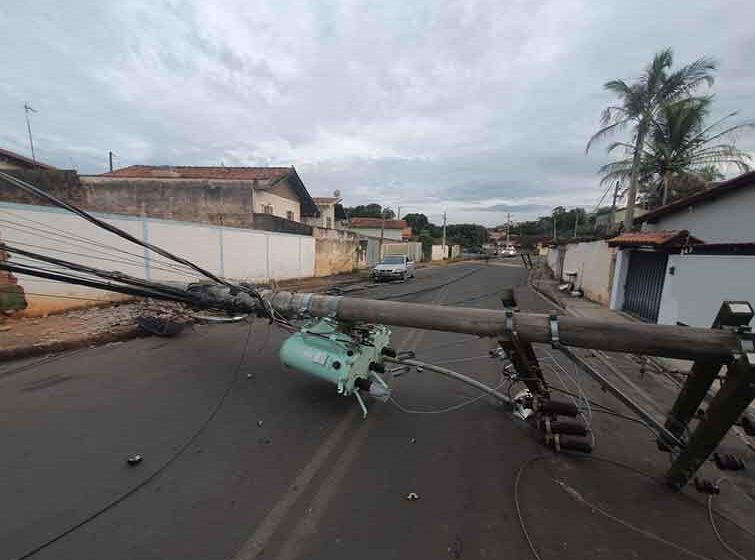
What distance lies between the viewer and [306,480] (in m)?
2.51

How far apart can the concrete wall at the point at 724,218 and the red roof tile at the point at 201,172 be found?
17.3 meters

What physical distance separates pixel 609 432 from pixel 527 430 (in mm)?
902

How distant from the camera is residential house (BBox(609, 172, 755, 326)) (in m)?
6.12

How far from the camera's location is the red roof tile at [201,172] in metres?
16.9

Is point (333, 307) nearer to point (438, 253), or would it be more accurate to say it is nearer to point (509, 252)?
point (438, 253)

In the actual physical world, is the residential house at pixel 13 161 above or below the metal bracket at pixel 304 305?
above

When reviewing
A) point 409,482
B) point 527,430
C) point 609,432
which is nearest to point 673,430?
point 609,432

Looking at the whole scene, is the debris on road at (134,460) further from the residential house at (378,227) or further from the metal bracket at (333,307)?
the residential house at (378,227)

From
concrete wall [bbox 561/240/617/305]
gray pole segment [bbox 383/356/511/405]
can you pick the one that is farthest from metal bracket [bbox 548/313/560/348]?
concrete wall [bbox 561/240/617/305]

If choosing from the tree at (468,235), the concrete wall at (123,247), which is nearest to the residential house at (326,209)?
the concrete wall at (123,247)

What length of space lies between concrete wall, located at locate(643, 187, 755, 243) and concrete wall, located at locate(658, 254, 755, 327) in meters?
2.36

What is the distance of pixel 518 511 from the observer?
2.28 m

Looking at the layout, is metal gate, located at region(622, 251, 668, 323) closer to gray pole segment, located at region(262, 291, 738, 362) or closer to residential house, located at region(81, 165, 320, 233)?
gray pole segment, located at region(262, 291, 738, 362)

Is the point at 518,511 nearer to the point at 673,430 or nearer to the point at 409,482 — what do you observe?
the point at 409,482
